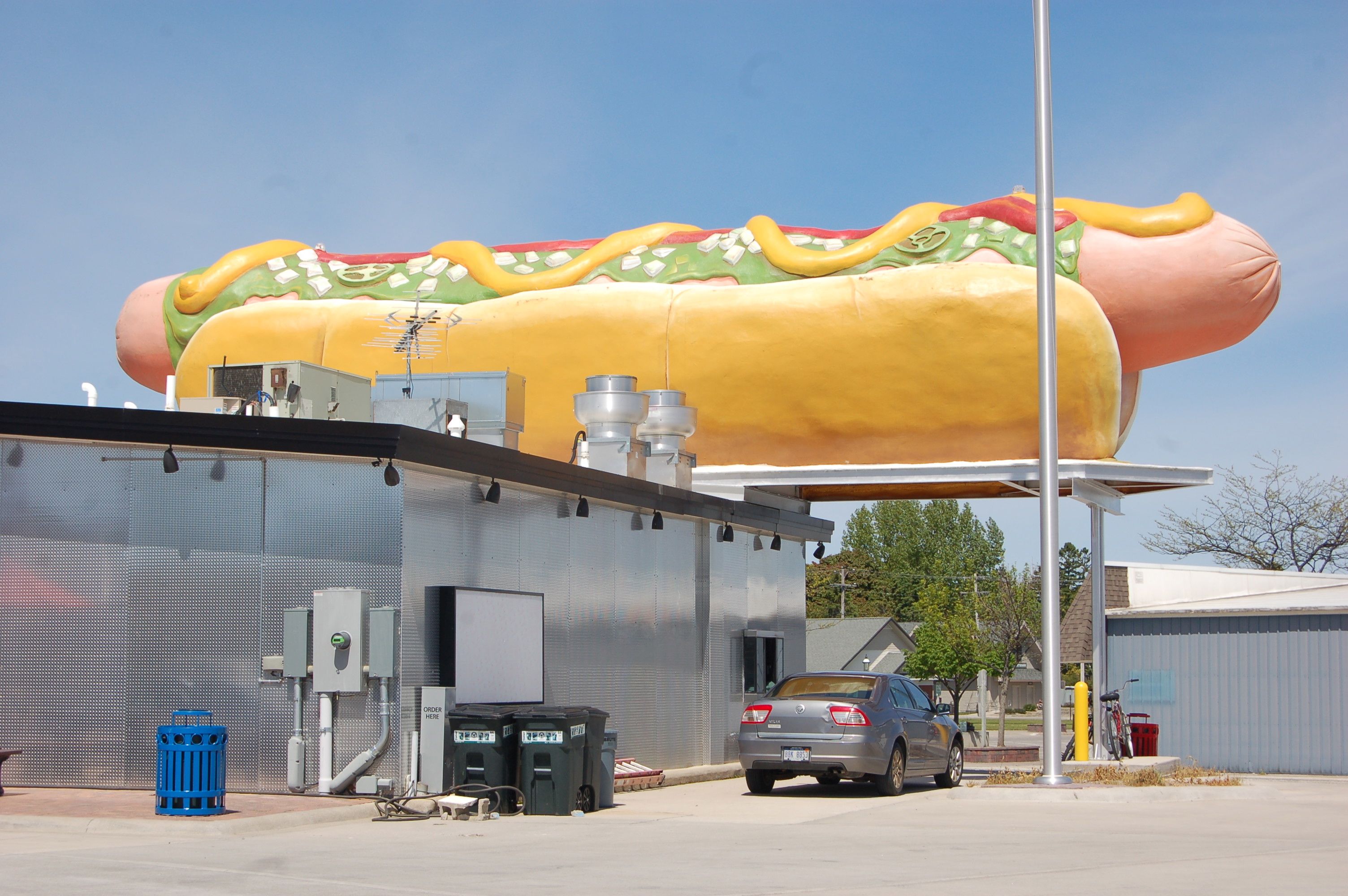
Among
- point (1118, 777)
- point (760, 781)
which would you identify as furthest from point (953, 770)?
point (760, 781)

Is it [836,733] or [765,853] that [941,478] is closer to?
[836,733]

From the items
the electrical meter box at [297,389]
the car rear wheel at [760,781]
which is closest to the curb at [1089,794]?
the car rear wheel at [760,781]

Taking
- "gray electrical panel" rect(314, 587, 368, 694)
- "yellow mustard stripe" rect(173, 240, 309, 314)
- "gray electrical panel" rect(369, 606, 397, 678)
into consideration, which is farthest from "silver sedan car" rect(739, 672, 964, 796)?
"yellow mustard stripe" rect(173, 240, 309, 314)

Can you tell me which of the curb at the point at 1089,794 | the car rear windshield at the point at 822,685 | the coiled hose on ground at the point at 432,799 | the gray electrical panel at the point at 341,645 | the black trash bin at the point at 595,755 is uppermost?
the gray electrical panel at the point at 341,645

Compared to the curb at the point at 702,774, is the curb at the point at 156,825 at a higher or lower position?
higher

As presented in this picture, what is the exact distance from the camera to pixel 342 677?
15.2 meters

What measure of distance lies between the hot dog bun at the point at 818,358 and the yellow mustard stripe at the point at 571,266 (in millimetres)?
450

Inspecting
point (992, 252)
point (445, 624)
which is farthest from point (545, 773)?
point (992, 252)

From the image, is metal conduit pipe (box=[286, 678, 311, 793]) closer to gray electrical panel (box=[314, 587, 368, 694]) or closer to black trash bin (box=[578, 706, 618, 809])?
gray electrical panel (box=[314, 587, 368, 694])

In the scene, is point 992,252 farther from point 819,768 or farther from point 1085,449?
point 819,768

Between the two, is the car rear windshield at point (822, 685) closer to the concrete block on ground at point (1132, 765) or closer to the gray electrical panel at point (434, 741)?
the concrete block on ground at point (1132, 765)

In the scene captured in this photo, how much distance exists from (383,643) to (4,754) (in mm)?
3807

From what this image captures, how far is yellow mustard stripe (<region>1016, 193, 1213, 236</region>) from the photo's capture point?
24.4m

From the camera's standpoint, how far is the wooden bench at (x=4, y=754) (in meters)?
14.5
